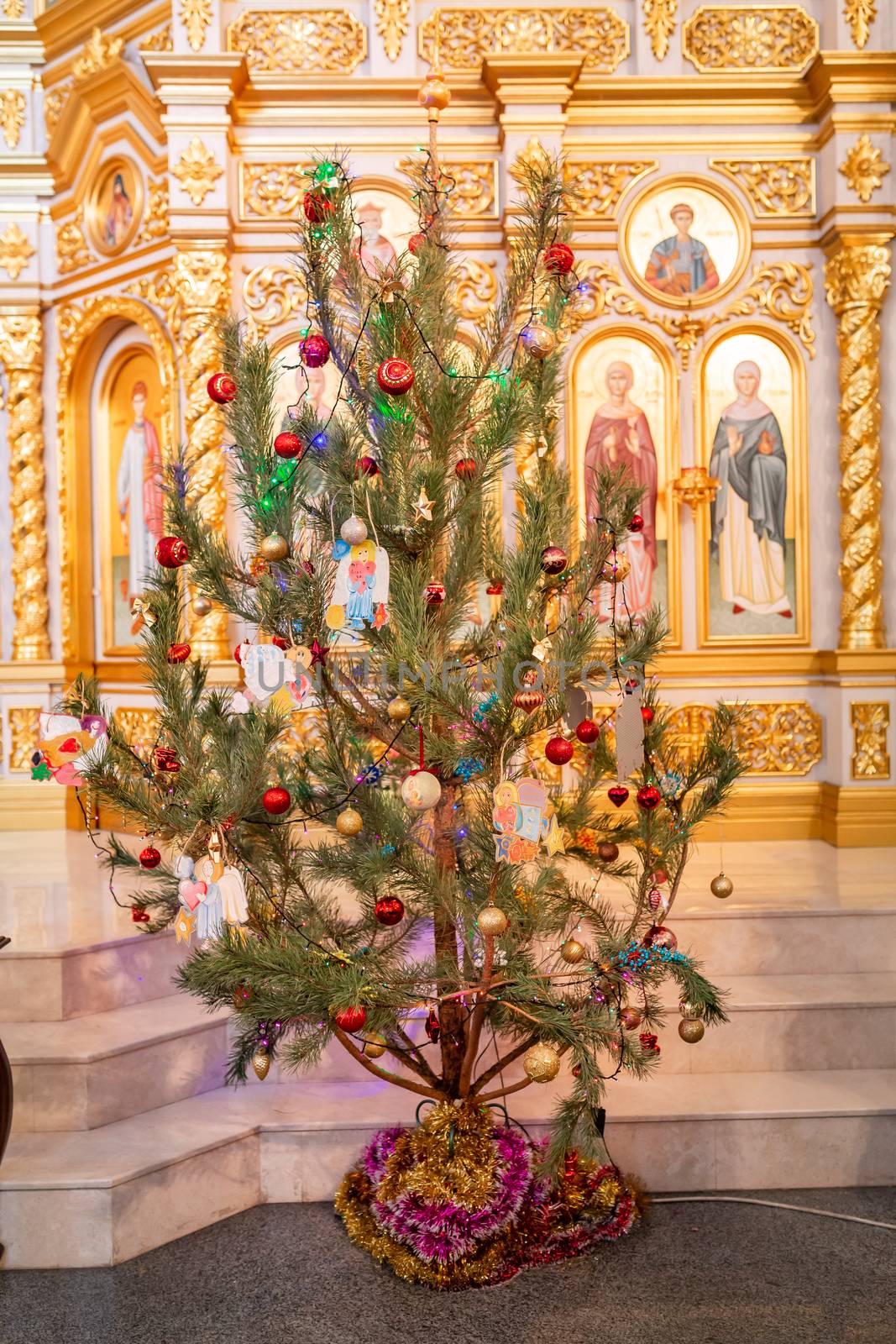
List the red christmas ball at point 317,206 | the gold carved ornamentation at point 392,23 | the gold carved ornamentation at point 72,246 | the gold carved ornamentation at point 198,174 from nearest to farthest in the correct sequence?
the red christmas ball at point 317,206 < the gold carved ornamentation at point 198,174 < the gold carved ornamentation at point 392,23 < the gold carved ornamentation at point 72,246

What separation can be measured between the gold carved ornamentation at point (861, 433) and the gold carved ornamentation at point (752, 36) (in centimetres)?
102

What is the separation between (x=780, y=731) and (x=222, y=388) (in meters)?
3.81

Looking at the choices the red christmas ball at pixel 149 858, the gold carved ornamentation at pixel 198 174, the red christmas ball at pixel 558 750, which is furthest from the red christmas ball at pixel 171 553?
the gold carved ornamentation at pixel 198 174

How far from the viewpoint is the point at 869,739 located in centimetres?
522

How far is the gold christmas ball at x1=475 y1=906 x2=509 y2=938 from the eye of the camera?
2.15 metres

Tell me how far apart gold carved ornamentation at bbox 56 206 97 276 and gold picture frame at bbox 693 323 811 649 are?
328cm

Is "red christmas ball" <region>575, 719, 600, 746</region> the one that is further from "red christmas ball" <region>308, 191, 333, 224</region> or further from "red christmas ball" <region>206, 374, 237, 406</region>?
"red christmas ball" <region>308, 191, 333, 224</region>

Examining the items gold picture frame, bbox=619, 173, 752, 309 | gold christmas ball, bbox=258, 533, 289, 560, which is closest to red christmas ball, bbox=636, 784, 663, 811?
gold christmas ball, bbox=258, 533, 289, 560

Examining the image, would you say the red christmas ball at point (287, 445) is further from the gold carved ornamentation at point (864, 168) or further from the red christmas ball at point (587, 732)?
the gold carved ornamentation at point (864, 168)

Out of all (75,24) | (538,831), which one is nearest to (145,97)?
(75,24)

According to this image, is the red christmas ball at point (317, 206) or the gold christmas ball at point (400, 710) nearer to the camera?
the gold christmas ball at point (400, 710)

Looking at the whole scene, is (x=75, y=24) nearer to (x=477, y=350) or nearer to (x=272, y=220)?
(x=272, y=220)

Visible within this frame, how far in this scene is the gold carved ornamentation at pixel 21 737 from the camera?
235 inches

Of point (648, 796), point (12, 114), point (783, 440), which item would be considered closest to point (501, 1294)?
point (648, 796)
